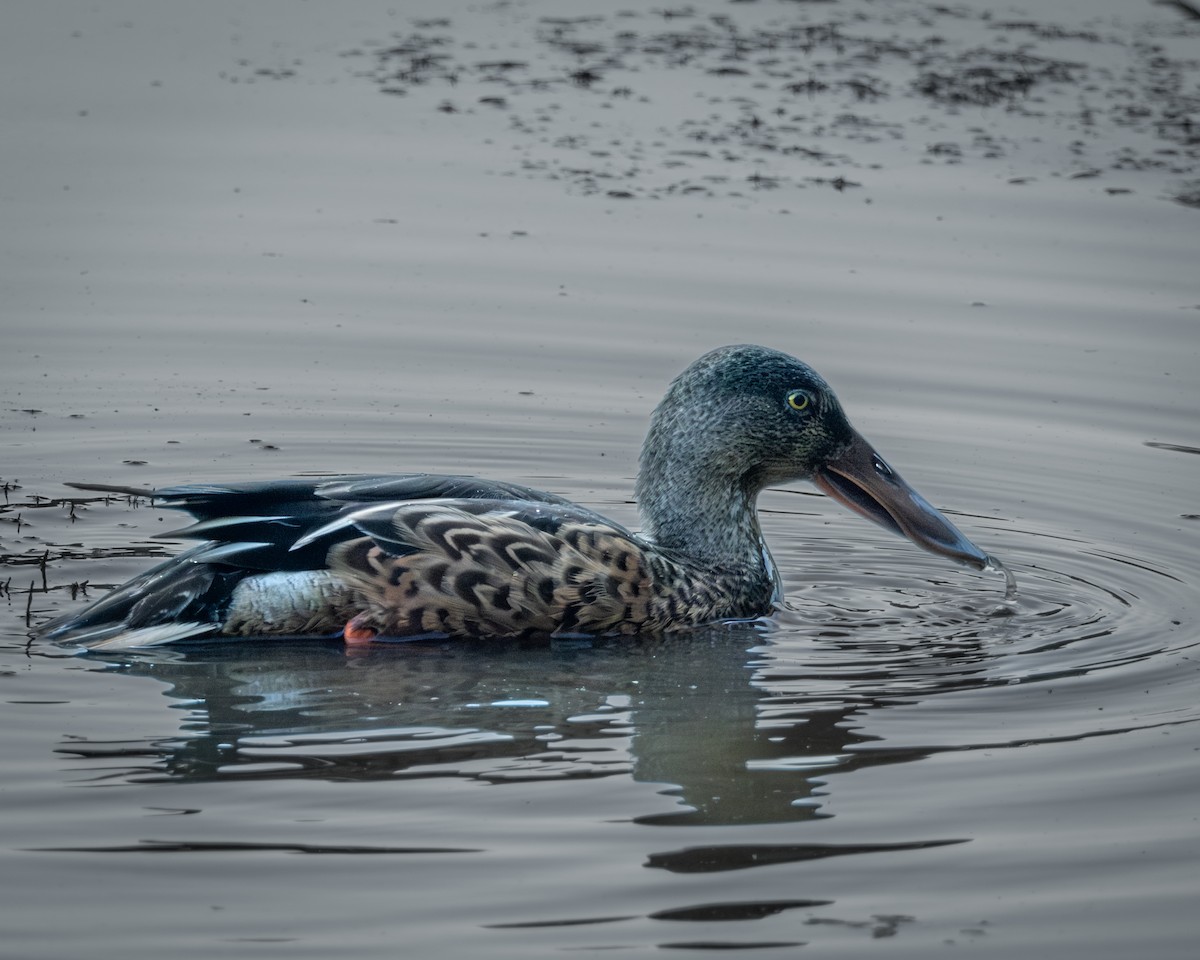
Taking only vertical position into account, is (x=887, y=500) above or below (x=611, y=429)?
Result: below

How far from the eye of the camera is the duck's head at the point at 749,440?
794cm

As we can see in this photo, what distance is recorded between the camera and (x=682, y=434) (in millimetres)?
7941

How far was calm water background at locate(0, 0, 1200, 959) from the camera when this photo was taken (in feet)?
17.2

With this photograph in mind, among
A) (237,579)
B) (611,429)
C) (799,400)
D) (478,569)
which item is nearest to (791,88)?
(611,429)

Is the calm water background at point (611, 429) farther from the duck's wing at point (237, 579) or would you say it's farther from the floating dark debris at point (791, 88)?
the duck's wing at point (237, 579)

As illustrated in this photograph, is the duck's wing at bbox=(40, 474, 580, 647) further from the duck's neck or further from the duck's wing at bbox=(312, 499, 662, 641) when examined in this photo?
the duck's neck

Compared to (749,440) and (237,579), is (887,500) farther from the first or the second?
(237,579)

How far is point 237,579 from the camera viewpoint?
7.12 metres

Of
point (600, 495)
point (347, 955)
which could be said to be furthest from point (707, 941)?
point (600, 495)

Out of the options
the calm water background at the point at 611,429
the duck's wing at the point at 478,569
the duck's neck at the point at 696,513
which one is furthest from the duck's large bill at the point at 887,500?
the duck's wing at the point at 478,569

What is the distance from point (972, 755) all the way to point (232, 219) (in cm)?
734

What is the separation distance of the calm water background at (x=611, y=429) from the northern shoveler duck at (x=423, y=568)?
0.16m

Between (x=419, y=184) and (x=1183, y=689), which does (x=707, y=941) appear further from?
(x=419, y=184)

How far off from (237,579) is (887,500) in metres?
2.57
